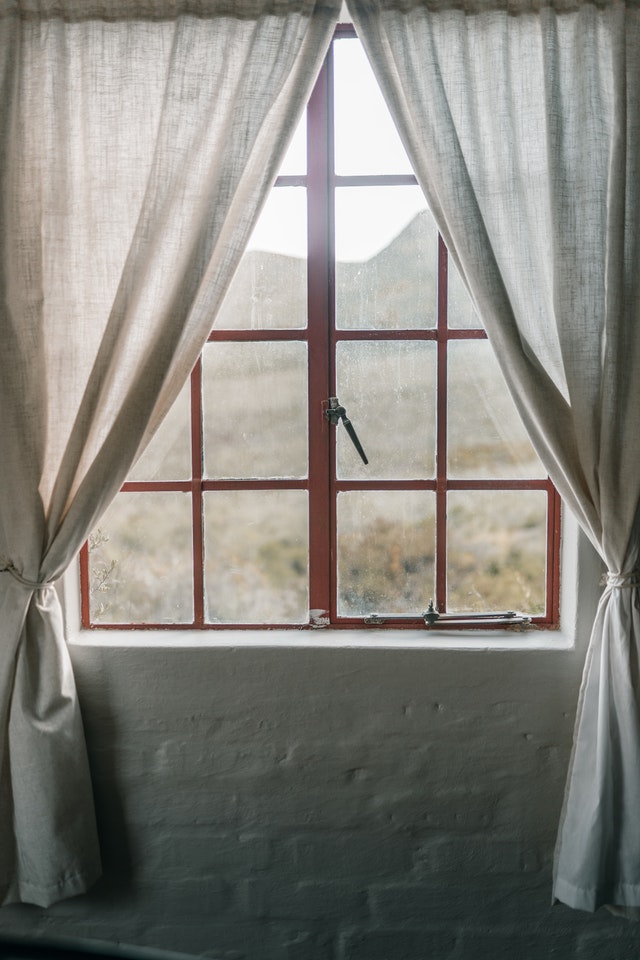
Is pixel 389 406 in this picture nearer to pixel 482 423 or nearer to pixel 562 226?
pixel 482 423

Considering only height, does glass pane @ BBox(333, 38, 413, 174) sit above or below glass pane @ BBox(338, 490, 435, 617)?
above

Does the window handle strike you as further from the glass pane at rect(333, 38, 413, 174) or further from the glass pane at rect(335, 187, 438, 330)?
the glass pane at rect(333, 38, 413, 174)

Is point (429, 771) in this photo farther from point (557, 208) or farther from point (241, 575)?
point (557, 208)

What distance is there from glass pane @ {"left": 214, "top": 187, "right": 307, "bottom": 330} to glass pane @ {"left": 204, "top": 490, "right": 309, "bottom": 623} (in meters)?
0.45

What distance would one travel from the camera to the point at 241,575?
205 centimetres

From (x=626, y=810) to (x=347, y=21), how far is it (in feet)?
6.43

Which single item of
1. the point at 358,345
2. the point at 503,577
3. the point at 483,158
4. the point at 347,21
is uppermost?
the point at 347,21

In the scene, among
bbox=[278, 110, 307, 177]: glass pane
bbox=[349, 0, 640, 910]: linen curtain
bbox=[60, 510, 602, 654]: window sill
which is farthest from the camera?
bbox=[278, 110, 307, 177]: glass pane

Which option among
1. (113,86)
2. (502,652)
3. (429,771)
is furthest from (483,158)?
(429,771)

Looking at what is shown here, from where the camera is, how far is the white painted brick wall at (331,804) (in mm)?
1910

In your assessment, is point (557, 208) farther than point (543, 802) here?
No

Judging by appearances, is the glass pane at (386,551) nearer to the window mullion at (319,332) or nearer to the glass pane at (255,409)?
the window mullion at (319,332)

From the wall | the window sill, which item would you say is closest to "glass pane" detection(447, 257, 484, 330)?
the window sill

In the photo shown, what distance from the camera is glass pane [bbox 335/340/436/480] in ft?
6.60
